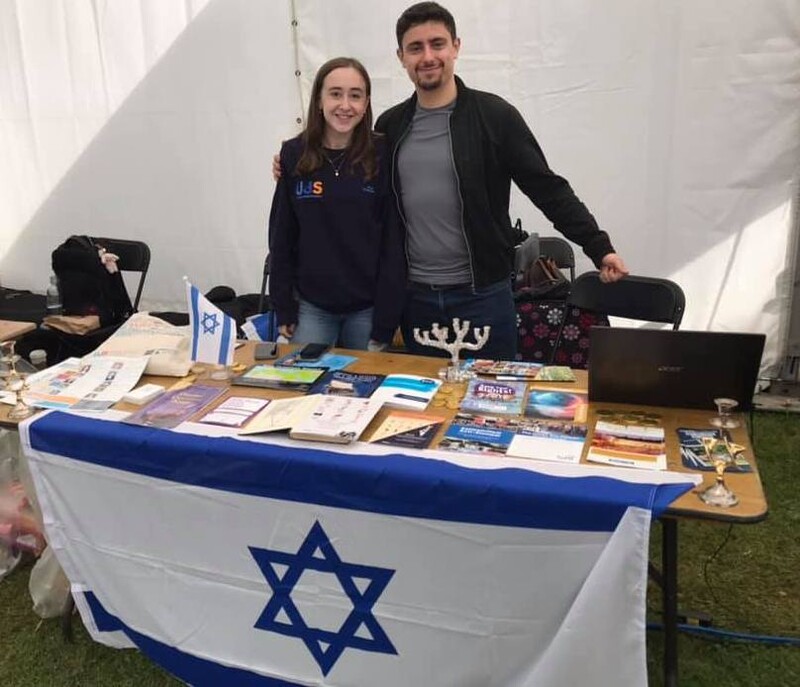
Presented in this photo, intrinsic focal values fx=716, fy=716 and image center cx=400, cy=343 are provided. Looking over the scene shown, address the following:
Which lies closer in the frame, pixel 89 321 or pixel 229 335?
pixel 229 335

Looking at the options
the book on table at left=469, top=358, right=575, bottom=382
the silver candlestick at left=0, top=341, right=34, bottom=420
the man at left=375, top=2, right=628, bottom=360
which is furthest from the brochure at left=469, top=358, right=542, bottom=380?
the silver candlestick at left=0, top=341, right=34, bottom=420

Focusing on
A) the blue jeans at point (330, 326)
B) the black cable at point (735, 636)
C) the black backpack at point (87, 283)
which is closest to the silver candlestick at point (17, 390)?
the blue jeans at point (330, 326)

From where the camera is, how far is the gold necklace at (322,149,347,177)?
1.93 meters

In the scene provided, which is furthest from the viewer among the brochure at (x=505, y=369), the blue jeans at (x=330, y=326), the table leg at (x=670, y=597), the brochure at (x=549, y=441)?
the blue jeans at (x=330, y=326)

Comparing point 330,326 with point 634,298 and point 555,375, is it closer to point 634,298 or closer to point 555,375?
point 555,375

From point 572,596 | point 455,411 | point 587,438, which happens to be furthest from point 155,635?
point 587,438

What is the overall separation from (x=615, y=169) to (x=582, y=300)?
1.06 meters

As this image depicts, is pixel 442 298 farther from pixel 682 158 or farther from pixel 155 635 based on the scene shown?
pixel 682 158

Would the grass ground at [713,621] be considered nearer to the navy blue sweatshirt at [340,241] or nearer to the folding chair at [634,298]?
the folding chair at [634,298]

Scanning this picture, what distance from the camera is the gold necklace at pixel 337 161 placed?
1.93 m

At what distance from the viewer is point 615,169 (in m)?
3.12

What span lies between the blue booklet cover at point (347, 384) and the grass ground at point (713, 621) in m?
0.79

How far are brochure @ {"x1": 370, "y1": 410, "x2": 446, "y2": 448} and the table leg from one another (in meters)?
0.50

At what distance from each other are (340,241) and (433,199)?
0.91 feet
